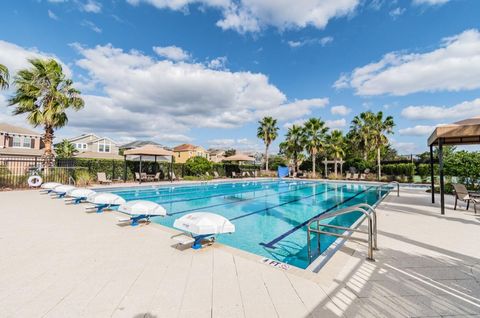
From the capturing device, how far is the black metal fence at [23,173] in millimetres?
11477

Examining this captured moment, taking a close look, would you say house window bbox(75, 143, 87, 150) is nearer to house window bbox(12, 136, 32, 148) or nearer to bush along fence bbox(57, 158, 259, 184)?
house window bbox(12, 136, 32, 148)

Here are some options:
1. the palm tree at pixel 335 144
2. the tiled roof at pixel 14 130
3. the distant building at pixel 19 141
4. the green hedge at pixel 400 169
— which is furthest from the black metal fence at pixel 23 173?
the green hedge at pixel 400 169

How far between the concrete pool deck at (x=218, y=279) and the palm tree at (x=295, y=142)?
2168cm

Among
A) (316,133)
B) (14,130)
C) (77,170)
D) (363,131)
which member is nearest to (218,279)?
(77,170)

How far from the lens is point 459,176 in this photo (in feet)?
36.9

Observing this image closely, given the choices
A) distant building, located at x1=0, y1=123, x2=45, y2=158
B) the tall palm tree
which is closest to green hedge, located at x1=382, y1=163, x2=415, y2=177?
the tall palm tree

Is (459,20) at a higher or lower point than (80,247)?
higher

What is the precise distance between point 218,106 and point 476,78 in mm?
18820

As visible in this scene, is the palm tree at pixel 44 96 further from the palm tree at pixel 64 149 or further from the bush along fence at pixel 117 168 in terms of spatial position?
the palm tree at pixel 64 149

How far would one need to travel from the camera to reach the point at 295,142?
85.7 feet

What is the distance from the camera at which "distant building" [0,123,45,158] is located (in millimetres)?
22766

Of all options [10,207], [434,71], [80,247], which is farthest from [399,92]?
[10,207]

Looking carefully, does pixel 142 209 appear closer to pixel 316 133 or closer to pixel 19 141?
pixel 316 133

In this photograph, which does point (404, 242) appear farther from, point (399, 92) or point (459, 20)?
point (399, 92)
